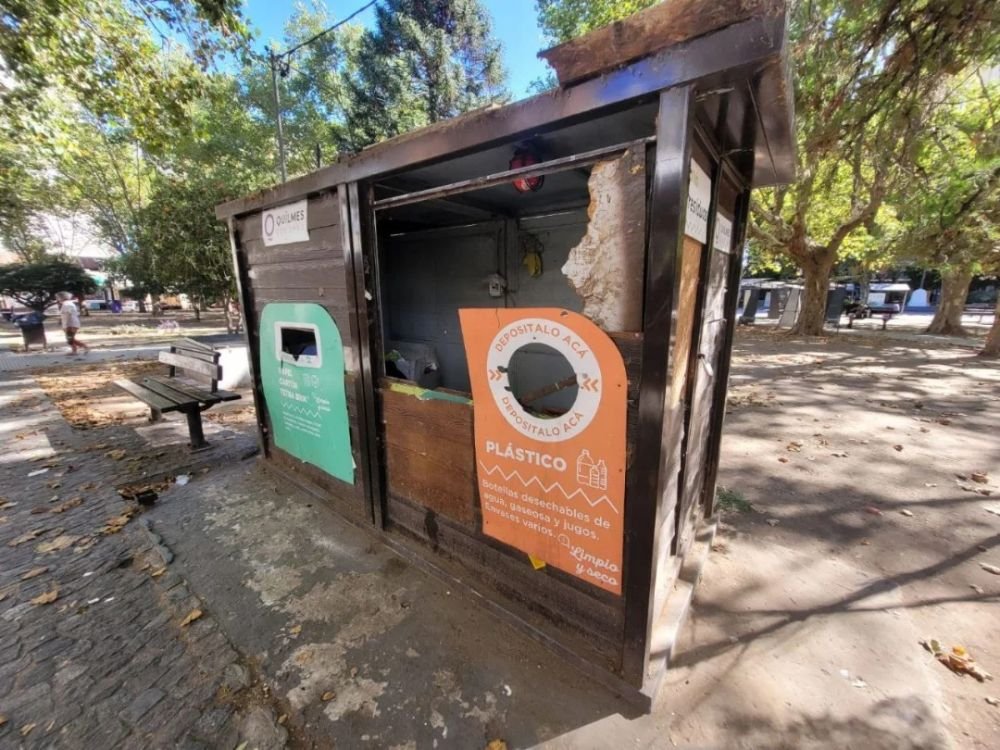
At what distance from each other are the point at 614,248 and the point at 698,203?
425 mm

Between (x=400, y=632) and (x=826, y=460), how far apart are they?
4.51 meters

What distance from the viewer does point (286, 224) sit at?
3051 millimetres

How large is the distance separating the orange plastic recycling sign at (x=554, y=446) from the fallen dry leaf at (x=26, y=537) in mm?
3445

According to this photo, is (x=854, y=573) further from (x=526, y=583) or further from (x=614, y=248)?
(x=614, y=248)

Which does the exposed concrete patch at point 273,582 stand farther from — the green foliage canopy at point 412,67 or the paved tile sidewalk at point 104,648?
the green foliage canopy at point 412,67

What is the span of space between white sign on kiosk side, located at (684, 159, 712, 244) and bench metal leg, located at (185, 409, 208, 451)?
5.11m

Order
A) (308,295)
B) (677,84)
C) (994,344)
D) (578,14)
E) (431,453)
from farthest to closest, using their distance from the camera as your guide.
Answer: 1. (578,14)
2. (994,344)
3. (308,295)
4. (431,453)
5. (677,84)

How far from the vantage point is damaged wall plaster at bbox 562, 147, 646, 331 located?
152 cm

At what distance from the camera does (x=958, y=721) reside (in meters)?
1.72

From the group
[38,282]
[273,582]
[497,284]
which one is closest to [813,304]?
[497,284]

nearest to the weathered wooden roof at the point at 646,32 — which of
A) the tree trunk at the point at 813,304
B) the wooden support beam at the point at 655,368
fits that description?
the wooden support beam at the point at 655,368

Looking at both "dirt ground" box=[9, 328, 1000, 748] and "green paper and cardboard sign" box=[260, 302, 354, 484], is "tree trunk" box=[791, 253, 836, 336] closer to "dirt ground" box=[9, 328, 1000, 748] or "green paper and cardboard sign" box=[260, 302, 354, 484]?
"dirt ground" box=[9, 328, 1000, 748]

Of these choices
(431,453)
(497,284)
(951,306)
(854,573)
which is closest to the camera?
(431,453)

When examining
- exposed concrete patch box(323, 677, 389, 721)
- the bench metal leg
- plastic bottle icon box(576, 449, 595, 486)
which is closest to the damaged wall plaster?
plastic bottle icon box(576, 449, 595, 486)
